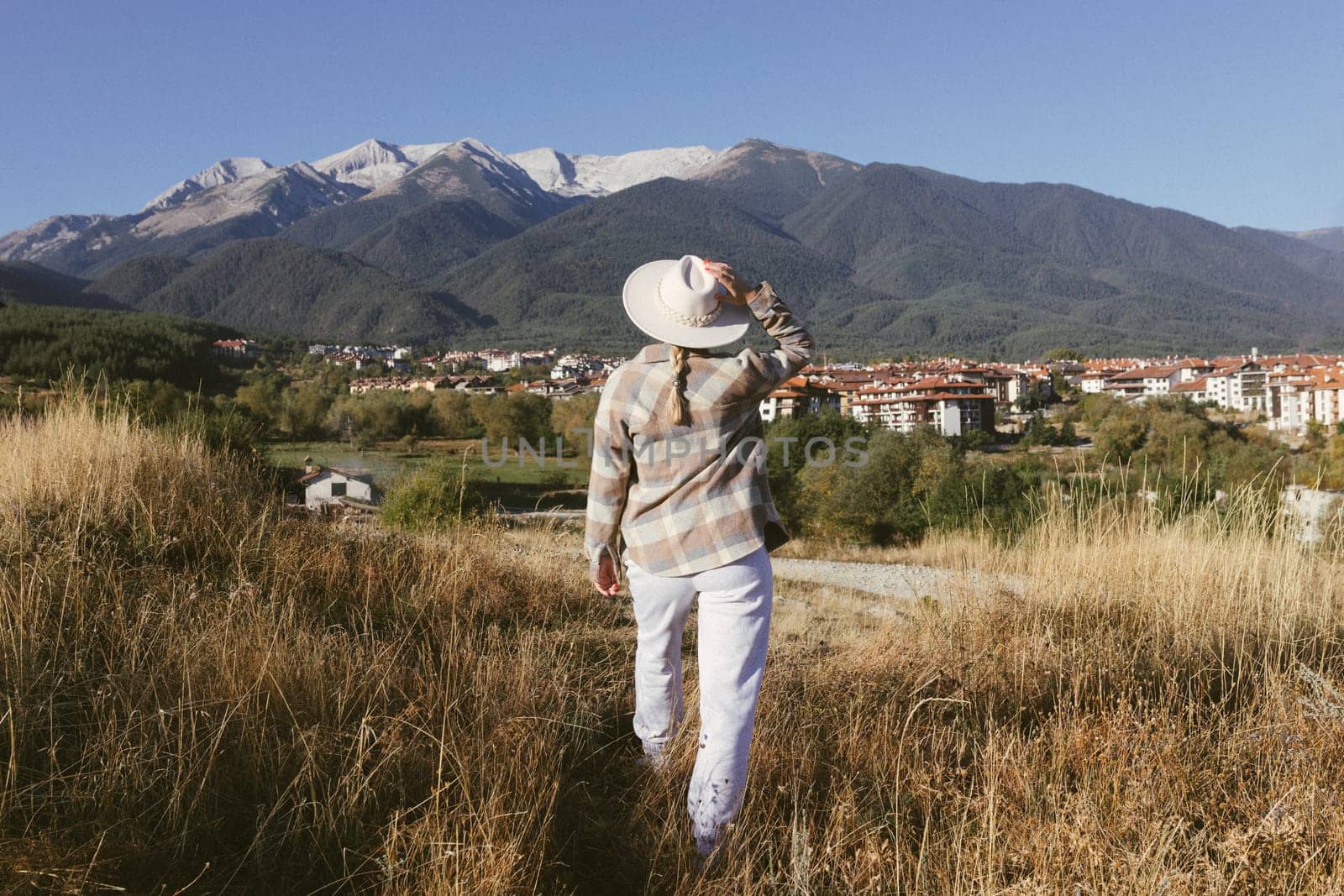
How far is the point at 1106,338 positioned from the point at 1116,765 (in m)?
165

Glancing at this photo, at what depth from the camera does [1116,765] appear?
228 centimetres

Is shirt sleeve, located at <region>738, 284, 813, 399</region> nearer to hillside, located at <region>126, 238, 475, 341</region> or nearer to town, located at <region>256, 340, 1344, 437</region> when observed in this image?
town, located at <region>256, 340, 1344, 437</region>

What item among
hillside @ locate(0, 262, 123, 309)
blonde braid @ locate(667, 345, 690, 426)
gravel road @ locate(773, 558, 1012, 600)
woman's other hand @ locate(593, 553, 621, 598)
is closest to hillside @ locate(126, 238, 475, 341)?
hillside @ locate(0, 262, 123, 309)

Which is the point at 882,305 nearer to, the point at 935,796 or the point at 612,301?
the point at 612,301

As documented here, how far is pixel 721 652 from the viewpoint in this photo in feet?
6.32

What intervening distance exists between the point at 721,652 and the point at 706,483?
0.35 m

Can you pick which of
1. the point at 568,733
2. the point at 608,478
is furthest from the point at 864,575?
the point at 608,478

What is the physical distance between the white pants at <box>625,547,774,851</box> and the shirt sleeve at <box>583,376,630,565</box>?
4.4 inches

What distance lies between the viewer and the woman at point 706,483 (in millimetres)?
1921

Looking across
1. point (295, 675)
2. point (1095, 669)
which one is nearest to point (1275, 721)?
point (1095, 669)

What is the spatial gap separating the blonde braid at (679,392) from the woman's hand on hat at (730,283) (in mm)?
166

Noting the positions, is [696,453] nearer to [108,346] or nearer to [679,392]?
[679,392]

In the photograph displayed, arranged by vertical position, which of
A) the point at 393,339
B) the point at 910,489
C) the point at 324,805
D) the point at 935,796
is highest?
the point at 393,339

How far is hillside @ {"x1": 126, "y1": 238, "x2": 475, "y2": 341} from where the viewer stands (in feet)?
497
